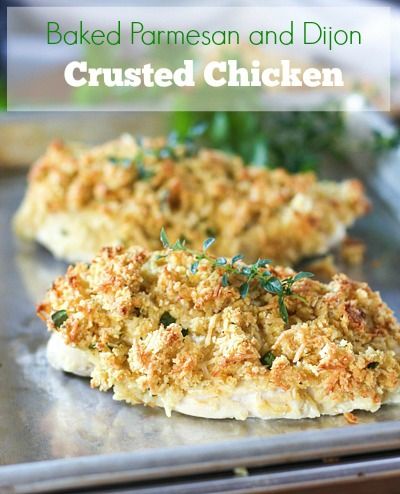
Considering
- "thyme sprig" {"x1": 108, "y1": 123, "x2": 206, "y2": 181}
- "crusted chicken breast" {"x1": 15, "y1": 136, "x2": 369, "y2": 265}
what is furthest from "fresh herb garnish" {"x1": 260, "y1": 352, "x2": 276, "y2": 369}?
"thyme sprig" {"x1": 108, "y1": 123, "x2": 206, "y2": 181}

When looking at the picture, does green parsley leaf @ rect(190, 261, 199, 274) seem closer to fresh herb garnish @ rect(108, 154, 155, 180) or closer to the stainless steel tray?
the stainless steel tray

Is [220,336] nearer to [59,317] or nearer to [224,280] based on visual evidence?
[224,280]

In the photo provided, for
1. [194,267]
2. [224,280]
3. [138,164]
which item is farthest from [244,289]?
[138,164]

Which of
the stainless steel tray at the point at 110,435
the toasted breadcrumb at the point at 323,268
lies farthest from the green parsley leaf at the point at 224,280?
the toasted breadcrumb at the point at 323,268

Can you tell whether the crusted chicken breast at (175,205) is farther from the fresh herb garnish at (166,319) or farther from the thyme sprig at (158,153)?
the fresh herb garnish at (166,319)

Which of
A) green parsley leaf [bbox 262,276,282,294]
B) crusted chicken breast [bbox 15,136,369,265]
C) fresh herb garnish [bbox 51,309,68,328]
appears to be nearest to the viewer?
green parsley leaf [bbox 262,276,282,294]

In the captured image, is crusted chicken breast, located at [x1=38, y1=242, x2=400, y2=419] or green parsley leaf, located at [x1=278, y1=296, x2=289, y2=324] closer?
crusted chicken breast, located at [x1=38, y1=242, x2=400, y2=419]
